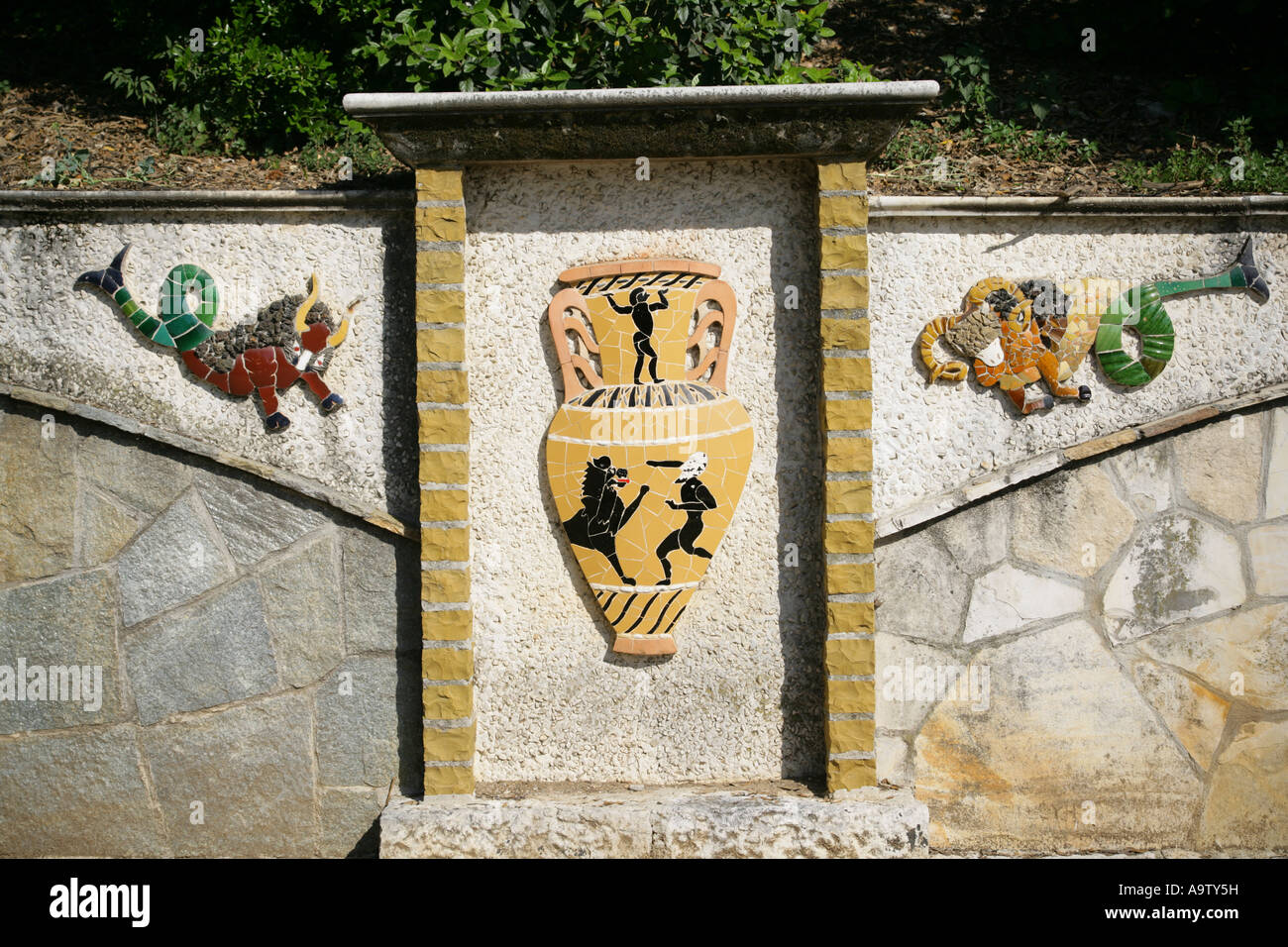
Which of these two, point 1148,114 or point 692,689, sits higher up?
point 1148,114

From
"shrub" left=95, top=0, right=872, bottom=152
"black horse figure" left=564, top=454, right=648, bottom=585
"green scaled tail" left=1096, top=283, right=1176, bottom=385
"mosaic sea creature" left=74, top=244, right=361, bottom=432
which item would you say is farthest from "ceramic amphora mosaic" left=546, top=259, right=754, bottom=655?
"green scaled tail" left=1096, top=283, right=1176, bottom=385

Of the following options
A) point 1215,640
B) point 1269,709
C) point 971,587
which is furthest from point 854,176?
point 1269,709

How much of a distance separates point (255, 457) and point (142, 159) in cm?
176

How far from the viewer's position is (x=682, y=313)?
3621mm

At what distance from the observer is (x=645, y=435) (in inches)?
141

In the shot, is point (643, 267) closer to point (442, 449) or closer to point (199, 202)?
point (442, 449)

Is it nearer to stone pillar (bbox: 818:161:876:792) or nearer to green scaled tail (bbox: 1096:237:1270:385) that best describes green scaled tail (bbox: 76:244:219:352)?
stone pillar (bbox: 818:161:876:792)

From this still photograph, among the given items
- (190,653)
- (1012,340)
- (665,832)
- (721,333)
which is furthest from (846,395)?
(190,653)

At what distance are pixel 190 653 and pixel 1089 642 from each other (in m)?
3.30

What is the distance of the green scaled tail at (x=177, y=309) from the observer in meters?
3.71

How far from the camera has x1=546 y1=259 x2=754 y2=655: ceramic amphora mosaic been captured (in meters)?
3.59

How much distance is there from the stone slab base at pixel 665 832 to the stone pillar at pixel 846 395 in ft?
0.76
